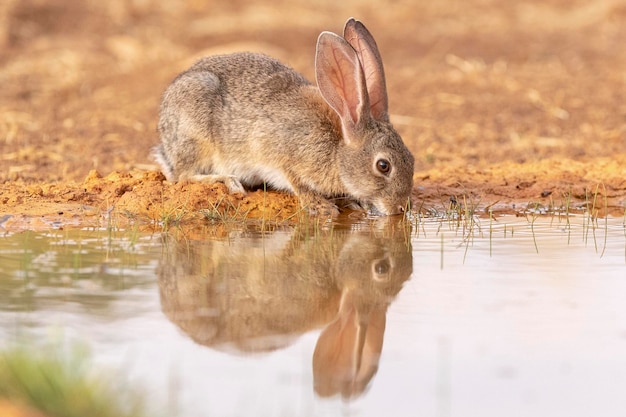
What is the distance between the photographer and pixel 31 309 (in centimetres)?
450

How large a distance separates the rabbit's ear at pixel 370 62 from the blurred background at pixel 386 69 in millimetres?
2228

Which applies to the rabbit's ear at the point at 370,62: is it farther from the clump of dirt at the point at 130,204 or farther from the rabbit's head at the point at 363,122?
the clump of dirt at the point at 130,204

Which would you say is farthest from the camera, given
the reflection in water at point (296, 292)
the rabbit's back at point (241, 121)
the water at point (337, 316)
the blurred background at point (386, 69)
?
the blurred background at point (386, 69)

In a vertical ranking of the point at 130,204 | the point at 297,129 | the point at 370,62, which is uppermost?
the point at 370,62

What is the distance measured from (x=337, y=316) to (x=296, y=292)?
0.48 meters

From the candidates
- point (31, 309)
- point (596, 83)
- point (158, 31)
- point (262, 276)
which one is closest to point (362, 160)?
point (262, 276)

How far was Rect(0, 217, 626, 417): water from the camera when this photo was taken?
3.54m

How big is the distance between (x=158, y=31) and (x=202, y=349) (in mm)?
12226

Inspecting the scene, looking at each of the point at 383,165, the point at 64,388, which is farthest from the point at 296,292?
the point at 383,165

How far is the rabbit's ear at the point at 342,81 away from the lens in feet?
23.9

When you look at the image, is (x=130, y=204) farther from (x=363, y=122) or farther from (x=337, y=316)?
(x=337, y=316)

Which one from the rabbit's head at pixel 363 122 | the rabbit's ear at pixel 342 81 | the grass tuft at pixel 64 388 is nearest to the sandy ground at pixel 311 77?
the rabbit's head at pixel 363 122

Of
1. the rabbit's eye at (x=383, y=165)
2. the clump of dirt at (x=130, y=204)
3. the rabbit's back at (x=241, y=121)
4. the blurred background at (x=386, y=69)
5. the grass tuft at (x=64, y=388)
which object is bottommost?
the grass tuft at (x=64, y=388)

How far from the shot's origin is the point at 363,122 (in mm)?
7473
